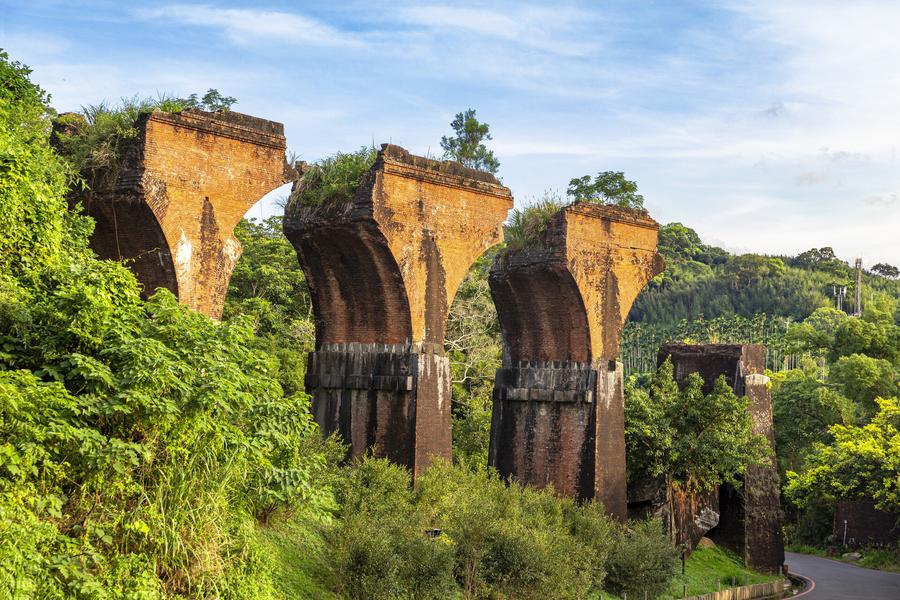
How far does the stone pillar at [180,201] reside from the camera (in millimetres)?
11141

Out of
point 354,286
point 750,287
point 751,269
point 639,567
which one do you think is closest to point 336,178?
point 354,286

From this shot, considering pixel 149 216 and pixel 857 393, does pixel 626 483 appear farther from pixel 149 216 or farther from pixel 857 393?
pixel 857 393

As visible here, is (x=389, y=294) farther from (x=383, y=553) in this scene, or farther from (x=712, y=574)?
(x=712, y=574)

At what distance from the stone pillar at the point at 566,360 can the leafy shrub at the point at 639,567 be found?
4.84 feet

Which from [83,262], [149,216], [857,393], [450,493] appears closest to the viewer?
[83,262]

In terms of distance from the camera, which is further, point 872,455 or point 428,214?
point 872,455

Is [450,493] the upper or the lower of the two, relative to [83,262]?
lower

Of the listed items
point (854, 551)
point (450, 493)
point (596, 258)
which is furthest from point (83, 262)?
point (854, 551)

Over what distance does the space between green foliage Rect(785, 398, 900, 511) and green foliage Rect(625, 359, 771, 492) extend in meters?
5.14

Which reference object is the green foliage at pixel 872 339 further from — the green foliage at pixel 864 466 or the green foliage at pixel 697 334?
the green foliage at pixel 697 334

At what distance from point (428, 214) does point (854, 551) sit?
745 inches

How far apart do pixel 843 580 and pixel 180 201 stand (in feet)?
55.7

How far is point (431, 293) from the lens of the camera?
14.2 metres

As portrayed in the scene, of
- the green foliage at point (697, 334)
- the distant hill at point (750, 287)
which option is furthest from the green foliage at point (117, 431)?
the distant hill at point (750, 287)
